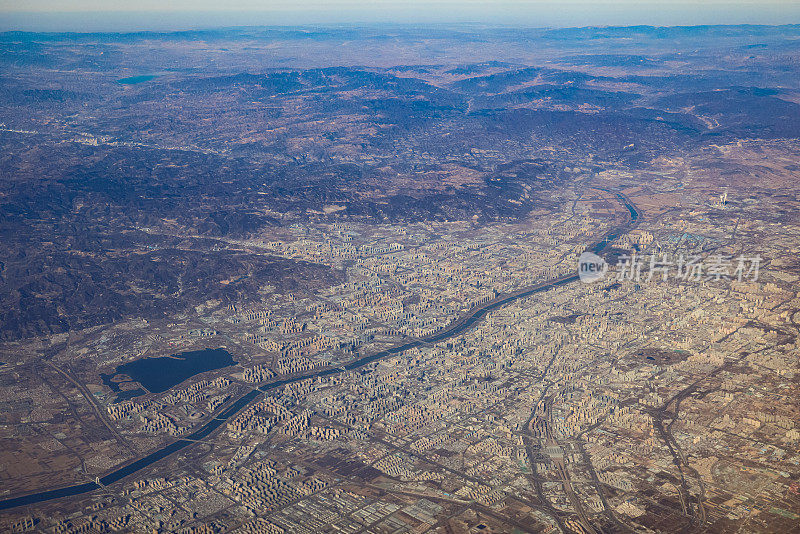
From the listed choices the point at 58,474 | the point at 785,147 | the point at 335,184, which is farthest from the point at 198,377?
the point at 785,147

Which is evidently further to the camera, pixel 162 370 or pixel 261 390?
pixel 162 370

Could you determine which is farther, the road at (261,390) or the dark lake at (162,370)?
the dark lake at (162,370)

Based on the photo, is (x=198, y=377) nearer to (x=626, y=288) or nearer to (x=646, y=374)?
(x=646, y=374)

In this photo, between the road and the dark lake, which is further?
the dark lake
